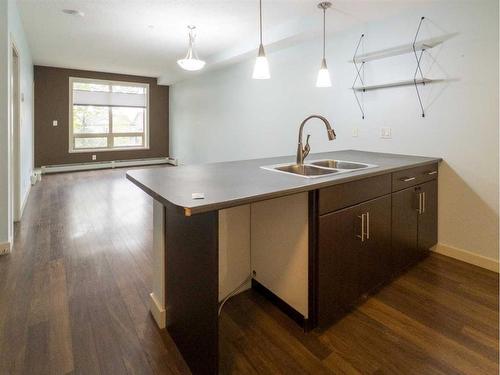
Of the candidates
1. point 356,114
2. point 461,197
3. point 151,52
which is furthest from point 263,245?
point 151,52

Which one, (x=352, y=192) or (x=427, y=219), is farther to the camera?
(x=427, y=219)

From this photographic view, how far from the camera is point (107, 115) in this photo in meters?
8.17

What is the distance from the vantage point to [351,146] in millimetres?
3557

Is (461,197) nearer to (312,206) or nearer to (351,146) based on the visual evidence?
(351,146)

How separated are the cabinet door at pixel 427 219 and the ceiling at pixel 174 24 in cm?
171

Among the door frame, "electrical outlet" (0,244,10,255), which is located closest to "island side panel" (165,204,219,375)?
"electrical outlet" (0,244,10,255)

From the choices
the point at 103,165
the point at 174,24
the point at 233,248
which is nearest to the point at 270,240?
the point at 233,248

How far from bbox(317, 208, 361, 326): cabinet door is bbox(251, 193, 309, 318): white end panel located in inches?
3.3

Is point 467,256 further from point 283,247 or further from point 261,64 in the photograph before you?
point 261,64

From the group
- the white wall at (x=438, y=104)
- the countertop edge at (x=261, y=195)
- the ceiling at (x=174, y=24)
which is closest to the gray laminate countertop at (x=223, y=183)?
the countertop edge at (x=261, y=195)

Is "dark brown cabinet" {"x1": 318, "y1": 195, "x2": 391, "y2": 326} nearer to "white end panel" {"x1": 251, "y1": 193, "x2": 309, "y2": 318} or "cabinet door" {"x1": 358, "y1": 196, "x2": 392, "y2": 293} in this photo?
"cabinet door" {"x1": 358, "y1": 196, "x2": 392, "y2": 293}

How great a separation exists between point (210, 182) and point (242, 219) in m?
0.52

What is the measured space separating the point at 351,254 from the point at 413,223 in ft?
3.12

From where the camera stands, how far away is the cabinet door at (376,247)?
1946mm
